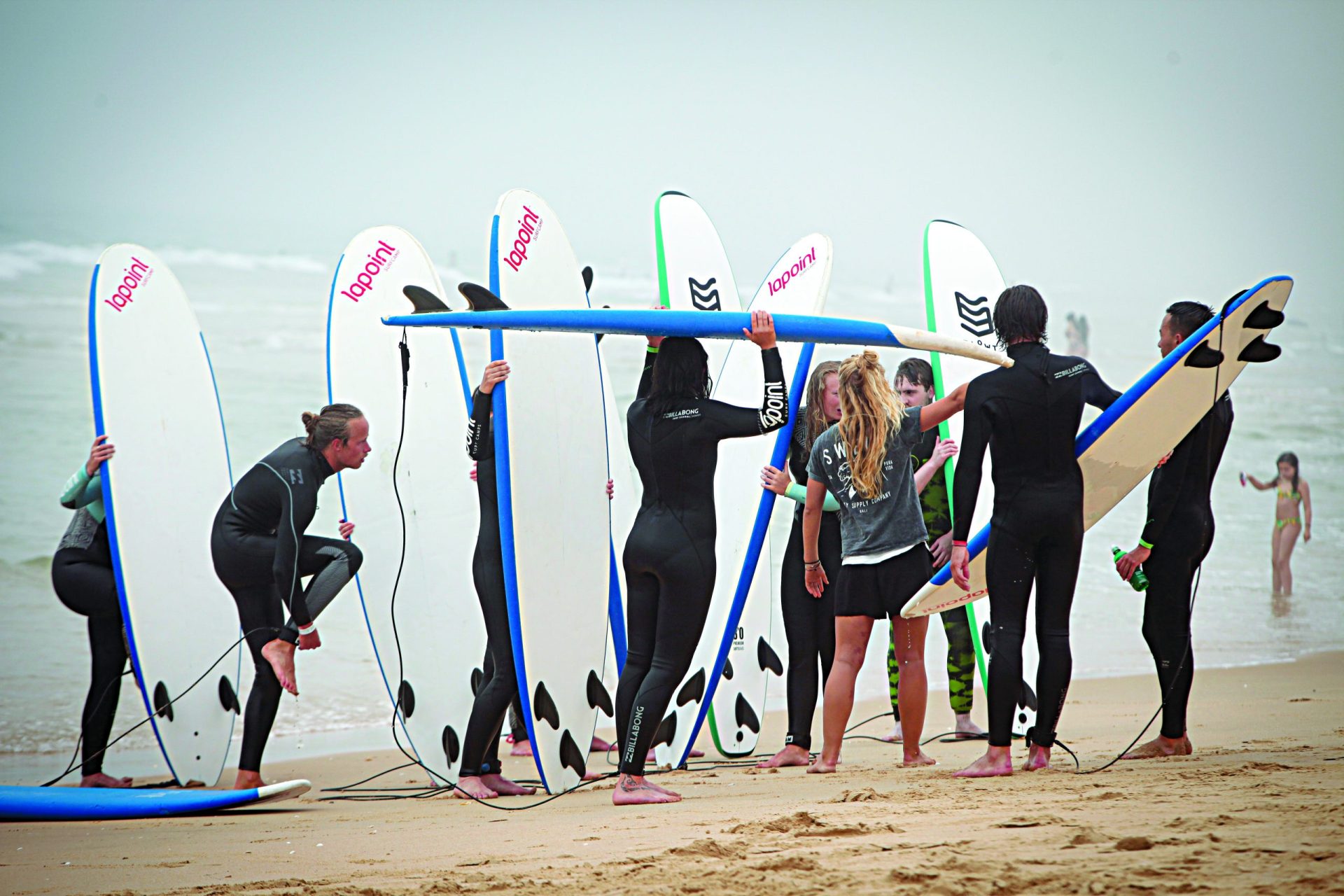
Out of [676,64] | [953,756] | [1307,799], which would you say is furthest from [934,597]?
[676,64]

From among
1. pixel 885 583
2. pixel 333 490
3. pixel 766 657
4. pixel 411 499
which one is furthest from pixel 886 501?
pixel 333 490

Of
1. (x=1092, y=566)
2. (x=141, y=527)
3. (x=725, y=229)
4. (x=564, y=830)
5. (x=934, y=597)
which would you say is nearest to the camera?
(x=564, y=830)

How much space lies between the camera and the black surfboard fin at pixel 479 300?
3469mm

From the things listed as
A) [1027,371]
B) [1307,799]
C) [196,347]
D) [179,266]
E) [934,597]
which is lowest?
[1307,799]

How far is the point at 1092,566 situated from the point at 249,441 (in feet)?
29.3

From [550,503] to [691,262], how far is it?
1.68 metres

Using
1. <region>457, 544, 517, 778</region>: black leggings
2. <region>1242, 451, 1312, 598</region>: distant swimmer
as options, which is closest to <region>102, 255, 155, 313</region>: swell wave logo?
<region>457, 544, 517, 778</region>: black leggings

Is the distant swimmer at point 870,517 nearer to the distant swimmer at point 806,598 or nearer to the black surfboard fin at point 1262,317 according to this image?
the distant swimmer at point 806,598

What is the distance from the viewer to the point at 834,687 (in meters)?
3.48

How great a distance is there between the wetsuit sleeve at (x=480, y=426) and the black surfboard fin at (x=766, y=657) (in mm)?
1737

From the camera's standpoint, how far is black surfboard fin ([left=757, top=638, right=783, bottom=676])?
4699 mm

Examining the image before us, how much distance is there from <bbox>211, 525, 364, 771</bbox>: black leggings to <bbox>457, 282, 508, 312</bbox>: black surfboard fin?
1054mm

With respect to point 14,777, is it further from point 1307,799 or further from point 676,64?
point 676,64

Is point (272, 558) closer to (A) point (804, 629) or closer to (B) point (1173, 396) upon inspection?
(A) point (804, 629)
